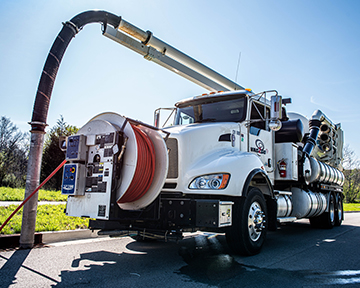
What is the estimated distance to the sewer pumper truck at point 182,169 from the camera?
165 inches

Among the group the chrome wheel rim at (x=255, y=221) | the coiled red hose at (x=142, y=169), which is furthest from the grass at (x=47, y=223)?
the chrome wheel rim at (x=255, y=221)

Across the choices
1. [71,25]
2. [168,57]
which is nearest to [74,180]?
[71,25]

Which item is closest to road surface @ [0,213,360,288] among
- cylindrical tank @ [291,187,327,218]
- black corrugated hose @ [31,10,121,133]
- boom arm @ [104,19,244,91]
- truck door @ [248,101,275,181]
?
cylindrical tank @ [291,187,327,218]

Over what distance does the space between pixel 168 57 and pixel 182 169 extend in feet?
12.5

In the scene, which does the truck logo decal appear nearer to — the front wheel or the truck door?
the truck door

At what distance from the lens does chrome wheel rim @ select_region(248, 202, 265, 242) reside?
5.23 meters

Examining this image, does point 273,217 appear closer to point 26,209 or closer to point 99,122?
point 99,122

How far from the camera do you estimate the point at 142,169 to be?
4.22m

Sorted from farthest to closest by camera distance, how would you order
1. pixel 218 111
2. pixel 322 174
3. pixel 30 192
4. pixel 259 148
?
pixel 322 174 < pixel 259 148 < pixel 218 111 < pixel 30 192

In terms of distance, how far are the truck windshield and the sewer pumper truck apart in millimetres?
20

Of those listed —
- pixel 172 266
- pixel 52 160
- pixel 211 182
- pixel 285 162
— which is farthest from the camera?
pixel 52 160

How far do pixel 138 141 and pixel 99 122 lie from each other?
2.15 ft

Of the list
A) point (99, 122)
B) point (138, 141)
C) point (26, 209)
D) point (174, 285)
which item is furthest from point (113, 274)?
point (26, 209)

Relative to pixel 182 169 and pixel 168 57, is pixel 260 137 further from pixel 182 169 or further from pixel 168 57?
pixel 168 57
